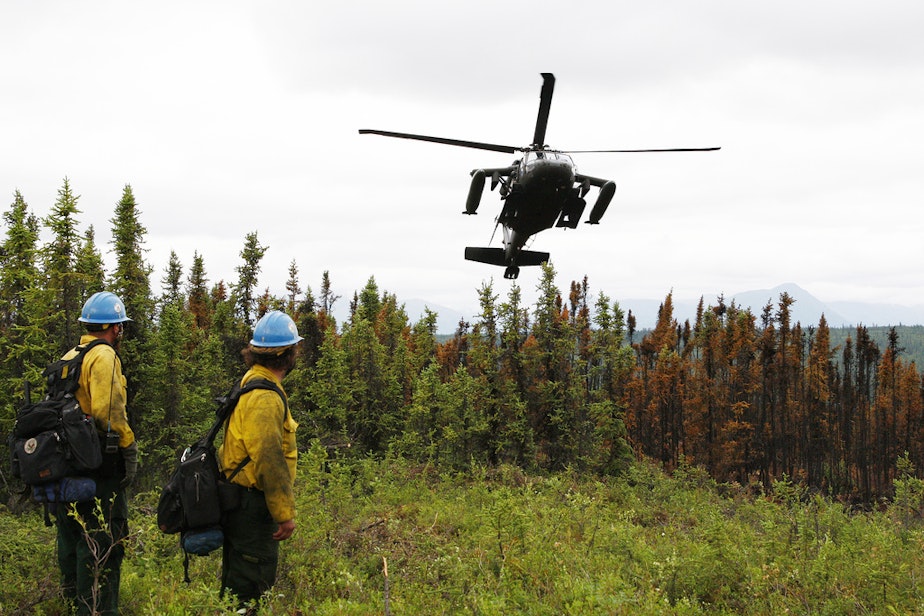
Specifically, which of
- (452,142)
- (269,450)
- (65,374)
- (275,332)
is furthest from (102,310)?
(452,142)

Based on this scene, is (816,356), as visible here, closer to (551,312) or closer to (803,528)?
(551,312)

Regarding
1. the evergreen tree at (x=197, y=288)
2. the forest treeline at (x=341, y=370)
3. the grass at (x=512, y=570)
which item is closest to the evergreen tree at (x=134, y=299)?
the forest treeline at (x=341, y=370)

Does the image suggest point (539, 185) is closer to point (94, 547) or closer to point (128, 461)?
point (128, 461)

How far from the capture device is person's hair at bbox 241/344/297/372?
3.98 metres

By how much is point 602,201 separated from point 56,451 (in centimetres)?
914

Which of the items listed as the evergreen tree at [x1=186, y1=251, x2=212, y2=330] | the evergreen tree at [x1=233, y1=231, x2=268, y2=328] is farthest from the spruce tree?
the evergreen tree at [x1=186, y1=251, x2=212, y2=330]

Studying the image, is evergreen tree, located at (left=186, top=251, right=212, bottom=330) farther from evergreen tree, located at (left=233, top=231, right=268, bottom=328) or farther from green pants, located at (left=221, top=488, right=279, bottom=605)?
green pants, located at (left=221, top=488, right=279, bottom=605)

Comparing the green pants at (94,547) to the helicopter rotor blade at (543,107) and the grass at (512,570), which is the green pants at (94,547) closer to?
the grass at (512,570)

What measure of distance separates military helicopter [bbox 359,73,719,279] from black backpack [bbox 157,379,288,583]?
6.72m

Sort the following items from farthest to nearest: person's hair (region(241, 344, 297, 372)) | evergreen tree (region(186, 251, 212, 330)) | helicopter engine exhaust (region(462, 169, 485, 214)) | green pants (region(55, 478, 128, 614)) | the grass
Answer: evergreen tree (region(186, 251, 212, 330)), helicopter engine exhaust (region(462, 169, 485, 214)), the grass, green pants (region(55, 478, 128, 614)), person's hair (region(241, 344, 297, 372))

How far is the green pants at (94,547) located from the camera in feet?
14.2

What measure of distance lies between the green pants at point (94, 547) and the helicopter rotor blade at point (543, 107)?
860 centimetres

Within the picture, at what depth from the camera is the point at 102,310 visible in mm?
4715

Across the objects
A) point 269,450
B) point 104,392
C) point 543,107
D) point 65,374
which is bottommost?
point 269,450
